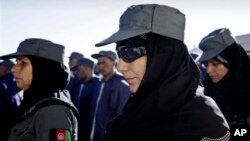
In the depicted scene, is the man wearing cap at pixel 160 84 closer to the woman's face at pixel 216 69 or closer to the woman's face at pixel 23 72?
the woman's face at pixel 23 72

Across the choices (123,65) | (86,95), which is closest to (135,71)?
(123,65)

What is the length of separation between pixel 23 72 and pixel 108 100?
303 cm

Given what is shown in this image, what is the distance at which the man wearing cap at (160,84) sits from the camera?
183 cm

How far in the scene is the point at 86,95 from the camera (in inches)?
271

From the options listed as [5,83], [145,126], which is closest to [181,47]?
[145,126]

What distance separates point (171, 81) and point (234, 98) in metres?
2.21

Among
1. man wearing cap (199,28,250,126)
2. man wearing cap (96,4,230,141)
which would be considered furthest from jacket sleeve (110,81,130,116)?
man wearing cap (96,4,230,141)

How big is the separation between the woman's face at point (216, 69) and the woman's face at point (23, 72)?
1.97 meters

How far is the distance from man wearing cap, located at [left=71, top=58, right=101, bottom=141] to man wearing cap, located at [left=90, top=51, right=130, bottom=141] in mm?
190

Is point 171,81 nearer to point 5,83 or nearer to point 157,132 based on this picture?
point 157,132

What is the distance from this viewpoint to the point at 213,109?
1.88 metres

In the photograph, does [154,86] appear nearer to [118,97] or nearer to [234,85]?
[234,85]

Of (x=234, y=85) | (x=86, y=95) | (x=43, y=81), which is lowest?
(x=86, y=95)

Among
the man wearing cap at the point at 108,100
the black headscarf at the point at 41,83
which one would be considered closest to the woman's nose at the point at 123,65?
the black headscarf at the point at 41,83
